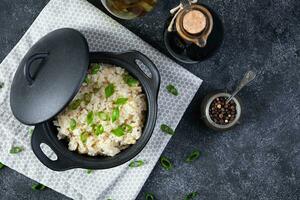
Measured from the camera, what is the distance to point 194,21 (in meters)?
2.20

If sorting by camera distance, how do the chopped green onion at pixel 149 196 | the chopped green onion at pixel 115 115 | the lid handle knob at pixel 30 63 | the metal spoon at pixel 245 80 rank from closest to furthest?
1. the lid handle knob at pixel 30 63
2. the chopped green onion at pixel 115 115
3. the metal spoon at pixel 245 80
4. the chopped green onion at pixel 149 196

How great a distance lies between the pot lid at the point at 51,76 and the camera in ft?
6.75

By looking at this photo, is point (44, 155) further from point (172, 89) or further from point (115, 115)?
point (172, 89)

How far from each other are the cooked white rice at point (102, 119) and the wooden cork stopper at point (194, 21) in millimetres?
362

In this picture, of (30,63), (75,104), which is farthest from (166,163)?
(30,63)

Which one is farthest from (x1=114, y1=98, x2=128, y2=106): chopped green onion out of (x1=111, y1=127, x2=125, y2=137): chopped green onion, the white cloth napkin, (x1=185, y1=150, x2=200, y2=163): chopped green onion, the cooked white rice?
(x1=185, y1=150, x2=200, y2=163): chopped green onion

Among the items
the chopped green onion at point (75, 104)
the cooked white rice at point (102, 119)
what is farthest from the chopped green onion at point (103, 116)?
the chopped green onion at point (75, 104)

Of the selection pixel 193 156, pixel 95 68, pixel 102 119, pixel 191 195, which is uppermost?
pixel 95 68

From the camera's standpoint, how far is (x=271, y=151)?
2.61 metres

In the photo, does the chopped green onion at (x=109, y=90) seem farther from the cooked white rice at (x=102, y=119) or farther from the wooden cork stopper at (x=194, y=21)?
the wooden cork stopper at (x=194, y=21)

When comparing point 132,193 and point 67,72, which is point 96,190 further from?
point 67,72

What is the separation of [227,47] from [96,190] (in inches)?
36.0

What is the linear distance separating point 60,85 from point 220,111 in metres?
0.79

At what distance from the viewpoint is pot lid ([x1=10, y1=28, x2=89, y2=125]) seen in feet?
6.75
